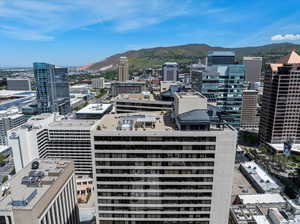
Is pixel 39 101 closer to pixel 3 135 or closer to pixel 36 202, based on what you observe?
pixel 3 135

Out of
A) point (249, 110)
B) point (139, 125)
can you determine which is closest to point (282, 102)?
point (249, 110)

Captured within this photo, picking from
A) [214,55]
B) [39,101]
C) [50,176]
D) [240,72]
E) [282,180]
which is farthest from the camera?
[39,101]

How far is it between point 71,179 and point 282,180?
367ft

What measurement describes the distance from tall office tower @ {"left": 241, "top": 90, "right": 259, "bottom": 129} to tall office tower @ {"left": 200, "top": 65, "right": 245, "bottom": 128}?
58796 millimetres

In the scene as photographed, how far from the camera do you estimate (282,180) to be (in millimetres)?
111562

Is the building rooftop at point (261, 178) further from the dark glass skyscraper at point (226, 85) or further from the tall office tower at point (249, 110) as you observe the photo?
the tall office tower at point (249, 110)

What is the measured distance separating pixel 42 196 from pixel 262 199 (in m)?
81.9

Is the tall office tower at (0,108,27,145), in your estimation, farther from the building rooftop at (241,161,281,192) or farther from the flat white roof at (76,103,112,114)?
the building rooftop at (241,161,281,192)

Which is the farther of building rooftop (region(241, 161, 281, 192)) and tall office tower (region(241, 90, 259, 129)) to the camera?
tall office tower (region(241, 90, 259, 129))

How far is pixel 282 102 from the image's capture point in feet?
455

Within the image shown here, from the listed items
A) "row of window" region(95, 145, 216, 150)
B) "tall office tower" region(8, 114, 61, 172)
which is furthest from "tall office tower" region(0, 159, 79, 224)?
"tall office tower" region(8, 114, 61, 172)

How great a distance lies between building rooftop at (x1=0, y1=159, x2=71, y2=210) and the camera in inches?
1826

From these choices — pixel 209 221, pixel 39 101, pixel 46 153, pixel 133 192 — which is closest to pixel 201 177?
pixel 209 221

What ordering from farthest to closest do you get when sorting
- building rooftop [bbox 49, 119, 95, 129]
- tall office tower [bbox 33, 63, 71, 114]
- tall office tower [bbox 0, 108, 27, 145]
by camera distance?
tall office tower [bbox 33, 63, 71, 114] → tall office tower [bbox 0, 108, 27, 145] → building rooftop [bbox 49, 119, 95, 129]
